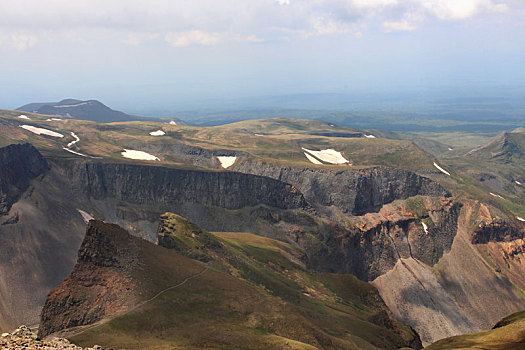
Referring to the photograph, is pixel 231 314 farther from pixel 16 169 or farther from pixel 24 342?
pixel 16 169

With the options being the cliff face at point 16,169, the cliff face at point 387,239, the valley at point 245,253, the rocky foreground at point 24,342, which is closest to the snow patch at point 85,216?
the valley at point 245,253

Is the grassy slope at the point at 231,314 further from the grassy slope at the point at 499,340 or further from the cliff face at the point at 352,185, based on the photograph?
the cliff face at the point at 352,185

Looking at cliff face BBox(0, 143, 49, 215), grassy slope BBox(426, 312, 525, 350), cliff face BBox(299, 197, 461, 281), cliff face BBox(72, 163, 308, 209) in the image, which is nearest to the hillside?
grassy slope BBox(426, 312, 525, 350)

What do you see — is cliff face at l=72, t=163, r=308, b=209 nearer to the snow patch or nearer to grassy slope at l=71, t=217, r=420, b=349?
the snow patch

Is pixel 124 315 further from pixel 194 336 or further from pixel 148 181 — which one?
pixel 148 181

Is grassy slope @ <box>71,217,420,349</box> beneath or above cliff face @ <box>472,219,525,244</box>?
above

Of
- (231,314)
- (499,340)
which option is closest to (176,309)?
(231,314)
